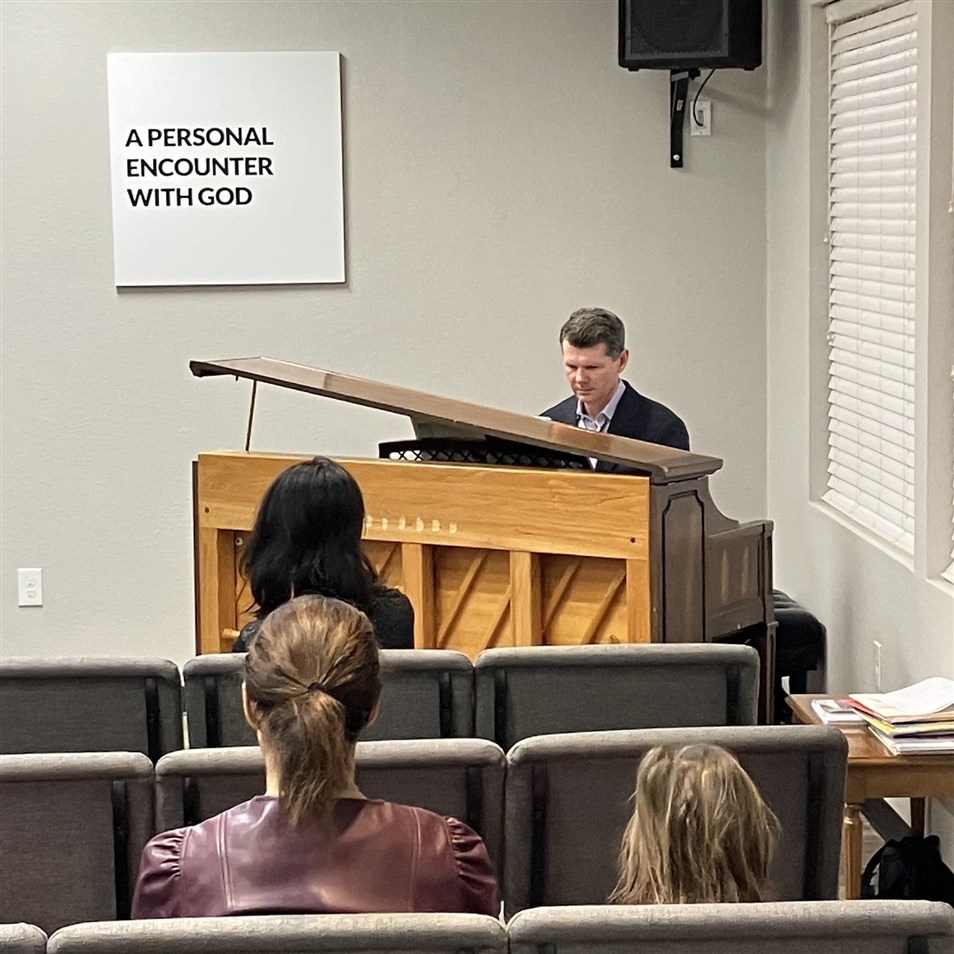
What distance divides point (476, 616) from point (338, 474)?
0.91 metres

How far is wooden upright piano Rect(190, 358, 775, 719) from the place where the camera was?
12.1 feet

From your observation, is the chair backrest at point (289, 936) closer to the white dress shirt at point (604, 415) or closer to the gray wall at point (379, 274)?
the white dress shirt at point (604, 415)

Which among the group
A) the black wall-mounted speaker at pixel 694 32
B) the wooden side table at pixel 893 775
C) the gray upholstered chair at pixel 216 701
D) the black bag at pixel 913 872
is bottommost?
the black bag at pixel 913 872

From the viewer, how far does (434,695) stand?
9.88 feet

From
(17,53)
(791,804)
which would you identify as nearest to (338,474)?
(791,804)

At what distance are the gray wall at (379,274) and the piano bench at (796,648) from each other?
→ 0.90 metres

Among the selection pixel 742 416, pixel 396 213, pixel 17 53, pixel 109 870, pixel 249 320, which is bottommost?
pixel 109 870

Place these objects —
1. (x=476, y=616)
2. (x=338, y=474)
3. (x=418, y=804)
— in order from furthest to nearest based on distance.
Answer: (x=476, y=616) < (x=338, y=474) < (x=418, y=804)

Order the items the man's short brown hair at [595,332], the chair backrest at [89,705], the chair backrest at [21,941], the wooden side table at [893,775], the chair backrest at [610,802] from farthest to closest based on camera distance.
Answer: the man's short brown hair at [595,332] → the wooden side table at [893,775] → the chair backrest at [89,705] → the chair backrest at [610,802] → the chair backrest at [21,941]

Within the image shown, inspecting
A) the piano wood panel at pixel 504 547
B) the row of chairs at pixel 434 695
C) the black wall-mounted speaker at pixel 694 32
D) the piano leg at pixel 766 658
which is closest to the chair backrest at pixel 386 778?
the row of chairs at pixel 434 695

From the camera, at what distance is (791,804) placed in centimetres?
266

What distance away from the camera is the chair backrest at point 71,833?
241 centimetres

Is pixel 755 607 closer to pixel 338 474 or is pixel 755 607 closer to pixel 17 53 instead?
pixel 338 474

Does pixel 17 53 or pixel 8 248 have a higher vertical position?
pixel 17 53
